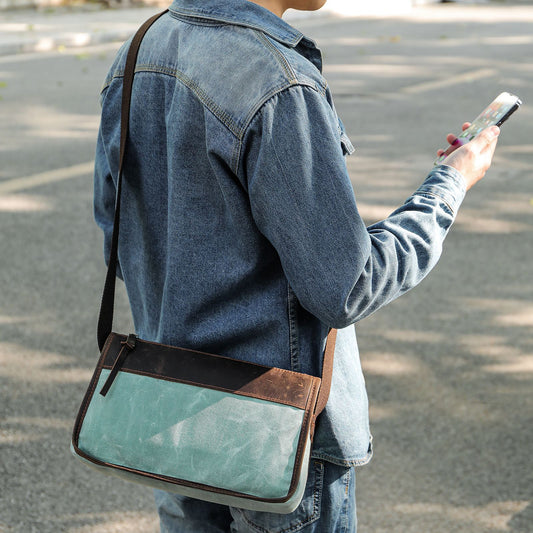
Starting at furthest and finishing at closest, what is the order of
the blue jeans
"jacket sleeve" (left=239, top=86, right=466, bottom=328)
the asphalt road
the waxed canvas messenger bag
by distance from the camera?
the asphalt road → the blue jeans → the waxed canvas messenger bag → "jacket sleeve" (left=239, top=86, right=466, bottom=328)

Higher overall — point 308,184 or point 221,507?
point 308,184

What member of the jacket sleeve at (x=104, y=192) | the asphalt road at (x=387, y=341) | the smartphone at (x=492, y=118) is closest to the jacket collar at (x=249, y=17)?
the jacket sleeve at (x=104, y=192)

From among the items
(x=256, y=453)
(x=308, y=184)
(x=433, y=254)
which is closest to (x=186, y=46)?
(x=308, y=184)

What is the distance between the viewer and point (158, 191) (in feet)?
4.87

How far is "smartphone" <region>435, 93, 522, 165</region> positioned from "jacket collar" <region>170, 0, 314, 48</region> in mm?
519

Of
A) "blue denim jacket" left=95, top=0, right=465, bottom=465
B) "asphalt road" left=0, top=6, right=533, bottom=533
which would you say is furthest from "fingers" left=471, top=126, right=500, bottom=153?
"asphalt road" left=0, top=6, right=533, bottom=533

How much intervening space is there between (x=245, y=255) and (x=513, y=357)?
8.85 ft

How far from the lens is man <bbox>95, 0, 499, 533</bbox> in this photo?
1.25 m

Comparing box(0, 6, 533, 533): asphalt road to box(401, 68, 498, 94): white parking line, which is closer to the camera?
box(0, 6, 533, 533): asphalt road

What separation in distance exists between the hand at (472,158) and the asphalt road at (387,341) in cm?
151

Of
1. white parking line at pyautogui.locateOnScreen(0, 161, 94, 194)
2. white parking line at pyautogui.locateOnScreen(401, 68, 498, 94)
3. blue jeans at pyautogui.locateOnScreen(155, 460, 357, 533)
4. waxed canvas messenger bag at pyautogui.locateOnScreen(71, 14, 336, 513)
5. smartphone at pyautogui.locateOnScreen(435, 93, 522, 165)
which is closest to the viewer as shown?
waxed canvas messenger bag at pyautogui.locateOnScreen(71, 14, 336, 513)

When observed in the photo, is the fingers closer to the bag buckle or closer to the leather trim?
the leather trim

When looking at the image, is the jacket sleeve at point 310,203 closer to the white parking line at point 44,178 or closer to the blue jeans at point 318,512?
the blue jeans at point 318,512

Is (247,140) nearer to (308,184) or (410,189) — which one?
(308,184)
